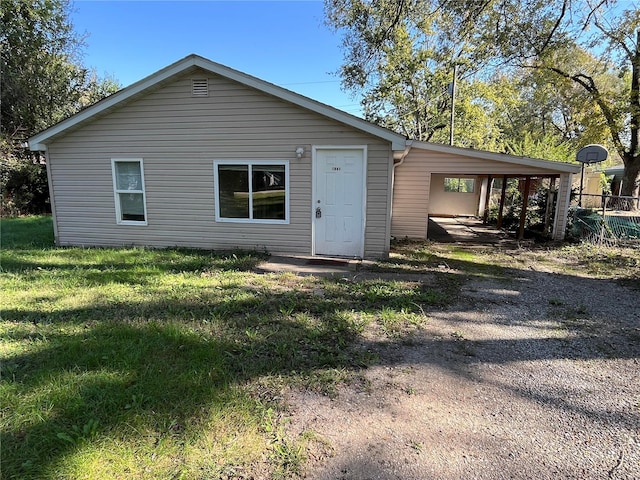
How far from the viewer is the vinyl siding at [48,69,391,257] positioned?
6.95 metres

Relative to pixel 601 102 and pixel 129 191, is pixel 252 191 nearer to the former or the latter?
pixel 129 191

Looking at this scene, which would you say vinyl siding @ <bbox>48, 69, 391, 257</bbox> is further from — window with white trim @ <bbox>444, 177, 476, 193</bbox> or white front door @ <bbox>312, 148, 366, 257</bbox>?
window with white trim @ <bbox>444, 177, 476, 193</bbox>

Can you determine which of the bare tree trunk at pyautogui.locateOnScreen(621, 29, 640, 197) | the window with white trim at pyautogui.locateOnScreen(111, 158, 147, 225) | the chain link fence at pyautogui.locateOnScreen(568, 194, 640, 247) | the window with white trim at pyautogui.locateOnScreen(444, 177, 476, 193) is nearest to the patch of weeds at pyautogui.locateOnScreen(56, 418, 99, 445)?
the window with white trim at pyautogui.locateOnScreen(111, 158, 147, 225)

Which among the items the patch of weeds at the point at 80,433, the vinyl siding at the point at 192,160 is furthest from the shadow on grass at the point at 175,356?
the vinyl siding at the point at 192,160

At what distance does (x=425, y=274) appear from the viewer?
634cm

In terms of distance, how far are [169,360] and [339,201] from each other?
4626 mm

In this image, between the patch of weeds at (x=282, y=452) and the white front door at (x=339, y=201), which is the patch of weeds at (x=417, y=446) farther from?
the white front door at (x=339, y=201)

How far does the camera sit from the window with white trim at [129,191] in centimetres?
778

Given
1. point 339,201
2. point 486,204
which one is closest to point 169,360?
point 339,201

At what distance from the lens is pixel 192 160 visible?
293 inches

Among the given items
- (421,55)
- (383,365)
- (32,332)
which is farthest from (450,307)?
(421,55)

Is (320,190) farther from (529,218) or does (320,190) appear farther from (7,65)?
(7,65)

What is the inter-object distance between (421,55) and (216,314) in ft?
69.4

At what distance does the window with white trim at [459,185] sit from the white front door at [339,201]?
1221 cm
